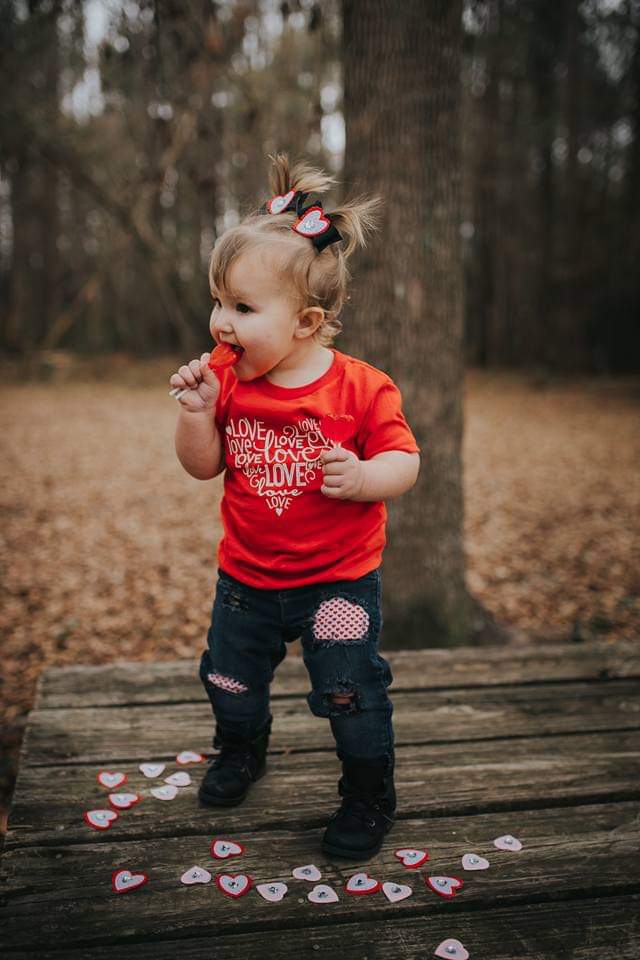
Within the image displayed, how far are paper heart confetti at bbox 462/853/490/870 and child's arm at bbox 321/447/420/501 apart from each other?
91cm

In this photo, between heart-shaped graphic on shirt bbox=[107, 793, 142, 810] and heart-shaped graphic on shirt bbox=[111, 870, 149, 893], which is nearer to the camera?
heart-shaped graphic on shirt bbox=[111, 870, 149, 893]

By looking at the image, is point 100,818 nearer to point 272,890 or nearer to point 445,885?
point 272,890

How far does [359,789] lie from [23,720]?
2.37 metres

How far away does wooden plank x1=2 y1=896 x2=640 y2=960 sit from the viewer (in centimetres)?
159

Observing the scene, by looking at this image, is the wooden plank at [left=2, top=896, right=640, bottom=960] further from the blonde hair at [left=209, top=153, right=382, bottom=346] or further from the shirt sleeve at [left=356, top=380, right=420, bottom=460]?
the blonde hair at [left=209, top=153, right=382, bottom=346]

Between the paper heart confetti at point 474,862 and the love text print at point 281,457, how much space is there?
3.18 ft

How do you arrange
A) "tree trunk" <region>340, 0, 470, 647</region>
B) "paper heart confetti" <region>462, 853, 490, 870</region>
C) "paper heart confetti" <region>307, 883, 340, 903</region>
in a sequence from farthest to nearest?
1. "tree trunk" <region>340, 0, 470, 647</region>
2. "paper heart confetti" <region>462, 853, 490, 870</region>
3. "paper heart confetti" <region>307, 883, 340, 903</region>

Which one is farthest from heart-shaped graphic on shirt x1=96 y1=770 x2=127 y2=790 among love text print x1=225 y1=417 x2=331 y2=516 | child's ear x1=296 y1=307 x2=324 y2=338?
child's ear x1=296 y1=307 x2=324 y2=338

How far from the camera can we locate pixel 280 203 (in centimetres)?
190

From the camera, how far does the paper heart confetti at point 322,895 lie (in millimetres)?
1739

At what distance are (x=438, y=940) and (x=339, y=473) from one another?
1.04 metres

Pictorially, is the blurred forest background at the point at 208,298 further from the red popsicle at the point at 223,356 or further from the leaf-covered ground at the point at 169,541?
the red popsicle at the point at 223,356

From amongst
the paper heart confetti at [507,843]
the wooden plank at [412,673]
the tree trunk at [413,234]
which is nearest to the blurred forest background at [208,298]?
the tree trunk at [413,234]

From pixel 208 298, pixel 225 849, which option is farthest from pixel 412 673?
pixel 208 298
